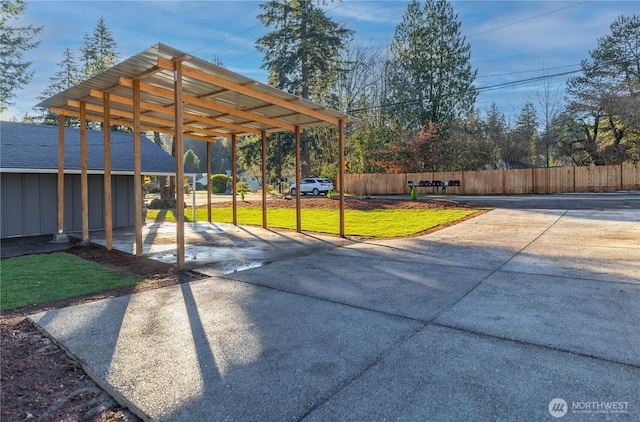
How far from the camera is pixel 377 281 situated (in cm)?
490

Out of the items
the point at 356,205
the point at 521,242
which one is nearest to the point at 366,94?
the point at 356,205

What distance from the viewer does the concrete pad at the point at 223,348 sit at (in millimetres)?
2223

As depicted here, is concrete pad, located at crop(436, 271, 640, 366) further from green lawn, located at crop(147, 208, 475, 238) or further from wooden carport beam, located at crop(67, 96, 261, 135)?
wooden carport beam, located at crop(67, 96, 261, 135)

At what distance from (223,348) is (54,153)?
36.4ft

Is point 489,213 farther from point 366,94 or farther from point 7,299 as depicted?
point 366,94

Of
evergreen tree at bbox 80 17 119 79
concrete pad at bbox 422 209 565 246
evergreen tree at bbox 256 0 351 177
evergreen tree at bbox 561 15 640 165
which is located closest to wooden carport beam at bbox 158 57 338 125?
concrete pad at bbox 422 209 565 246

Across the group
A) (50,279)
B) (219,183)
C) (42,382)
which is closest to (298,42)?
(219,183)

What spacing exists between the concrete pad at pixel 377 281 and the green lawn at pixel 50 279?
195cm

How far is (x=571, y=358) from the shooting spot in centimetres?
262

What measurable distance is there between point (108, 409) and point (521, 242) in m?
7.61

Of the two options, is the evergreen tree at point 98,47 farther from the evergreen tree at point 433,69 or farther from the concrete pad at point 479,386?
the concrete pad at point 479,386

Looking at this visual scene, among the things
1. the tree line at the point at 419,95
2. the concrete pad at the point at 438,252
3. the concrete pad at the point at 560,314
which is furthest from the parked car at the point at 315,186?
the concrete pad at the point at 560,314

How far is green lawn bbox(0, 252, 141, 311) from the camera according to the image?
455 centimetres

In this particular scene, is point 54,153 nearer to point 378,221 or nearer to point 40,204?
point 40,204
